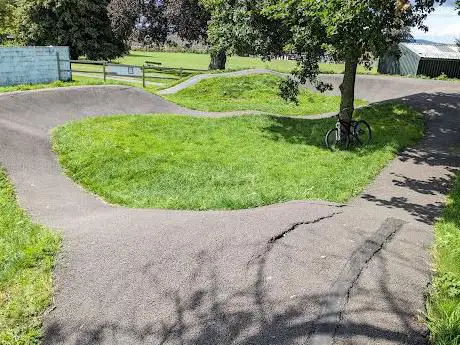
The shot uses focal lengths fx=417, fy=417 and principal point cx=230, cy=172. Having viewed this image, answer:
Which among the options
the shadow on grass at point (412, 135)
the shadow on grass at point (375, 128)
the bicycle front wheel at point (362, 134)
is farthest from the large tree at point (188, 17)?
the bicycle front wheel at point (362, 134)

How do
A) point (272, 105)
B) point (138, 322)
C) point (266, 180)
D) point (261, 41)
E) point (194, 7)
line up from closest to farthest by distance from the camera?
point (138, 322)
point (266, 180)
point (261, 41)
point (272, 105)
point (194, 7)

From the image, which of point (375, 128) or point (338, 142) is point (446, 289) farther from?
point (375, 128)

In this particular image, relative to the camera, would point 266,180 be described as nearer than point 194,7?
Yes

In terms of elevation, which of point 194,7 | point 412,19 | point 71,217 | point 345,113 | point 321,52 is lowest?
point 71,217

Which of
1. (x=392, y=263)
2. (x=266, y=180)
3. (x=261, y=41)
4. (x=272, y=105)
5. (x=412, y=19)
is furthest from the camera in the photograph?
(x=272, y=105)

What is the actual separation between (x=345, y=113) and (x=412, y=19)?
3913 mm

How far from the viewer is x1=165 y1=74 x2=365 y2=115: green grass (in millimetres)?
21625

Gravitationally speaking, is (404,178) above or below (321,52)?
below

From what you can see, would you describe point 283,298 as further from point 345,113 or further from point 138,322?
point 345,113

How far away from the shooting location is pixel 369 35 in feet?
37.2

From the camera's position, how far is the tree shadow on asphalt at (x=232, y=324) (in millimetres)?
4367

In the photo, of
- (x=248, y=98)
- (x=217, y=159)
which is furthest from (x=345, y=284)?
(x=248, y=98)

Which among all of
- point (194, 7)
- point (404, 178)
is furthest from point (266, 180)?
point (194, 7)

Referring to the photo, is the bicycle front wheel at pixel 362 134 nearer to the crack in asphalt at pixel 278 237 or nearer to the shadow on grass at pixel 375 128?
the shadow on grass at pixel 375 128
